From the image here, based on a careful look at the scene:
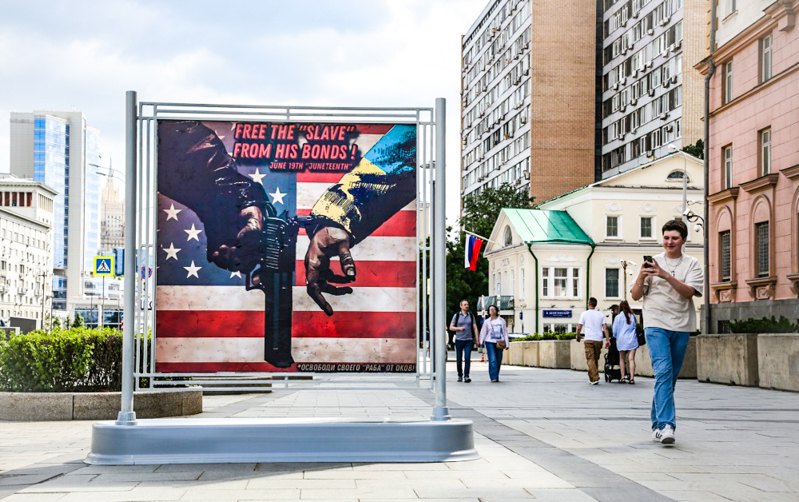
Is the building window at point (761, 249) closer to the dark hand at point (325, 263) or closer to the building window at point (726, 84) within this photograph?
the building window at point (726, 84)

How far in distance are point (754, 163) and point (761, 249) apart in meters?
3.02

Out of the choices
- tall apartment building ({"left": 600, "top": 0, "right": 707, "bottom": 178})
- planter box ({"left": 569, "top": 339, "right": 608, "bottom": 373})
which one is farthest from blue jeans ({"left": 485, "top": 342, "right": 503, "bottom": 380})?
tall apartment building ({"left": 600, "top": 0, "right": 707, "bottom": 178})

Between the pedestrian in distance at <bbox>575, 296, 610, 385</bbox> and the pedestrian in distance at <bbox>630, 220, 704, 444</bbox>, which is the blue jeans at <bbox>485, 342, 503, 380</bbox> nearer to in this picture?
Result: the pedestrian in distance at <bbox>575, 296, 610, 385</bbox>

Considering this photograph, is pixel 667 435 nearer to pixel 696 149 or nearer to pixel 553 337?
pixel 553 337

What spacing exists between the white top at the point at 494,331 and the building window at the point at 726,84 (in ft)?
63.6

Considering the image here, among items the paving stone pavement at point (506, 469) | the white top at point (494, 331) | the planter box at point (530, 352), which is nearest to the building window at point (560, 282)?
the planter box at point (530, 352)

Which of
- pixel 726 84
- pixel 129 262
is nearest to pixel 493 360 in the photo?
pixel 129 262

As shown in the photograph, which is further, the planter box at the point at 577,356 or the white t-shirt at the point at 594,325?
the planter box at the point at 577,356

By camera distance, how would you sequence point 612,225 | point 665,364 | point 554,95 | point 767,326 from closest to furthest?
point 665,364 → point 767,326 → point 612,225 → point 554,95

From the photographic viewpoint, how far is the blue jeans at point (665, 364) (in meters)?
9.26

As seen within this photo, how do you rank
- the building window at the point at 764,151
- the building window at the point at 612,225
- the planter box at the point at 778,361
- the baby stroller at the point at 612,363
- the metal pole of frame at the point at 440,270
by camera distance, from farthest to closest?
1. the building window at the point at 612,225
2. the building window at the point at 764,151
3. the baby stroller at the point at 612,363
4. the planter box at the point at 778,361
5. the metal pole of frame at the point at 440,270

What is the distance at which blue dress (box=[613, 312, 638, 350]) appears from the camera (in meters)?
21.8

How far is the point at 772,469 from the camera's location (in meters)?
7.81

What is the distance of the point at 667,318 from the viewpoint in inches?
369
